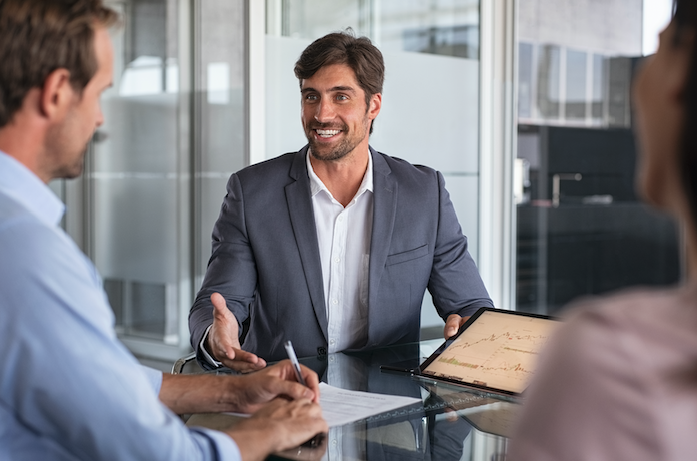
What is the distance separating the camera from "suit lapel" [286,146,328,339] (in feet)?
8.16

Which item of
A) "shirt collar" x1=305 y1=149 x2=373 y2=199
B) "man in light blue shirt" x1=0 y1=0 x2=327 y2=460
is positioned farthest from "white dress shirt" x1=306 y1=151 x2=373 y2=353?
"man in light blue shirt" x1=0 y1=0 x2=327 y2=460

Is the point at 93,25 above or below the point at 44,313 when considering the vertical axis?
above

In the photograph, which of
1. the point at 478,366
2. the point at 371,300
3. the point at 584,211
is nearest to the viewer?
the point at 478,366

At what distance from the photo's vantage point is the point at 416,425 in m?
1.53

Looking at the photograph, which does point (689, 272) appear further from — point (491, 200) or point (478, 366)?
point (491, 200)

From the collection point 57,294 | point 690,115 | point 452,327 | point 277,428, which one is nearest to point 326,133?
point 452,327

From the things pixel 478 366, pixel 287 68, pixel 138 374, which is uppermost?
pixel 287 68

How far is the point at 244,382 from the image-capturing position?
1.61 meters

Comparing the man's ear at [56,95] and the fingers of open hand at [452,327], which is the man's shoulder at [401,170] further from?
the man's ear at [56,95]

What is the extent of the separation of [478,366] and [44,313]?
1110 mm

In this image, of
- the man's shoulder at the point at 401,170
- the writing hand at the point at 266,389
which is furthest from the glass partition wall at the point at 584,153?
the writing hand at the point at 266,389

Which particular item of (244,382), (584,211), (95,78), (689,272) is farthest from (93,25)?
(584,211)

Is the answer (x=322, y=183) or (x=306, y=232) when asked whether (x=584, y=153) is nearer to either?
(x=322, y=183)

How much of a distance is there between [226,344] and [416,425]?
677 mm
